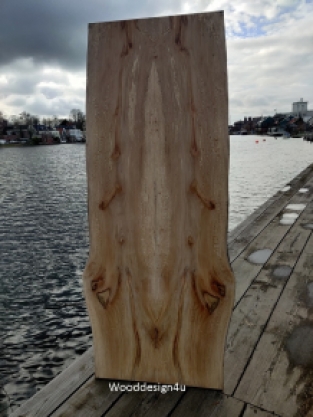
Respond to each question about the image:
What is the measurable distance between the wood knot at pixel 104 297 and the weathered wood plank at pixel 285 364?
84 cm

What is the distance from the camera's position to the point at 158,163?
5.52 feet

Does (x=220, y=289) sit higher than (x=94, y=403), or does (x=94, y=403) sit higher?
(x=220, y=289)

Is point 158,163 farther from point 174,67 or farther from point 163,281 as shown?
point 163,281

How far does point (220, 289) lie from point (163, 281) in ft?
0.94

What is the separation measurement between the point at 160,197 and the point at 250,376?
1.15m

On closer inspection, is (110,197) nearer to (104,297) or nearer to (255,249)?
(104,297)

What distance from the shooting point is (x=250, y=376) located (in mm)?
1980

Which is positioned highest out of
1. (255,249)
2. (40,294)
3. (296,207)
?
(296,207)

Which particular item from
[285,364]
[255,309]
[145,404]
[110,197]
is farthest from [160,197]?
[255,309]

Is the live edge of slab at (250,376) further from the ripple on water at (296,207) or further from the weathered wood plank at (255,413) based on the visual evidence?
the ripple on water at (296,207)

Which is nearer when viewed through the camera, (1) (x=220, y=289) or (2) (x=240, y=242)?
(1) (x=220, y=289)

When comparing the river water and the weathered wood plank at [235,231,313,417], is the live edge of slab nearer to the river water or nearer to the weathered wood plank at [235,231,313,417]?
the weathered wood plank at [235,231,313,417]

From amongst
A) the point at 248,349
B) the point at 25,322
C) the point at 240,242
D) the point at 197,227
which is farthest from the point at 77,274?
the point at 197,227

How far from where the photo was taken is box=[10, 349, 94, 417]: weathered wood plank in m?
1.80
